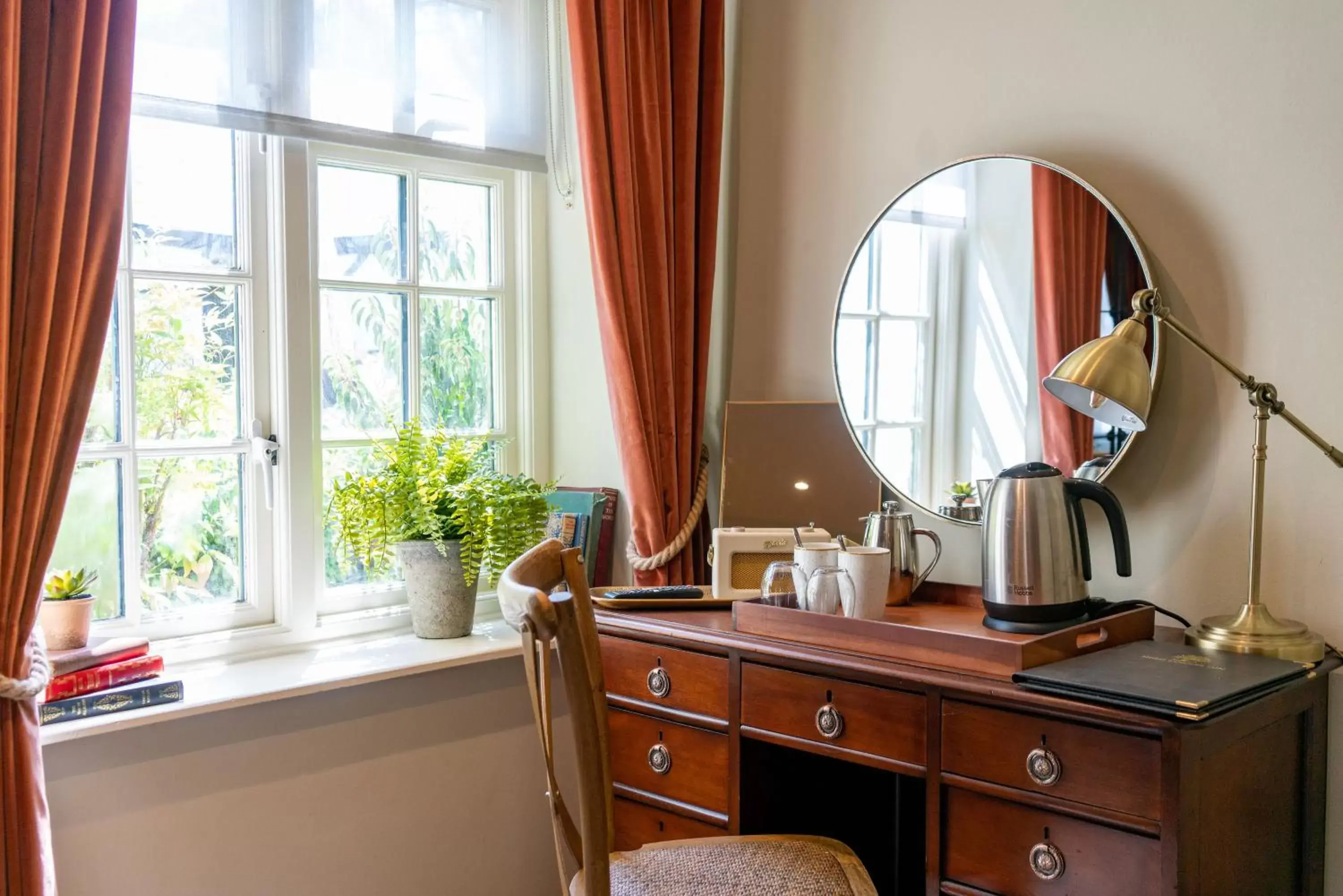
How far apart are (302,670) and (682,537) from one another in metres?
0.79

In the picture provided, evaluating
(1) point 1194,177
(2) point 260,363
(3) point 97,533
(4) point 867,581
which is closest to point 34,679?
(3) point 97,533

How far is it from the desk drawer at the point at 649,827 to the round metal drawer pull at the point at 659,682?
20 cm

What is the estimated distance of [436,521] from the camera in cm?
222

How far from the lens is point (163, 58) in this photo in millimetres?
1949

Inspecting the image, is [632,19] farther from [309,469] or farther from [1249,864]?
[1249,864]

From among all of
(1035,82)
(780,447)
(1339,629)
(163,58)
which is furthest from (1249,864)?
(163,58)

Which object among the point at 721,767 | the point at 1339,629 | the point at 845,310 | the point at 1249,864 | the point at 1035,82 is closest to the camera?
the point at 1249,864

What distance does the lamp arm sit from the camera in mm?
1536

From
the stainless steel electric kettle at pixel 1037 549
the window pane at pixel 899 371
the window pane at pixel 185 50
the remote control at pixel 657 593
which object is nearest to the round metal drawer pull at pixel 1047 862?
the stainless steel electric kettle at pixel 1037 549

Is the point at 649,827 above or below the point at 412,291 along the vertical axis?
below

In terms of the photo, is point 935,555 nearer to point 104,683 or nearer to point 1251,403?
point 1251,403

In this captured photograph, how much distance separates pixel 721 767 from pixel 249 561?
3.43ft

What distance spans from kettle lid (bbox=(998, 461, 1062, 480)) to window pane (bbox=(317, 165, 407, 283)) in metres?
1.39

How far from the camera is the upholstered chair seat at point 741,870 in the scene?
1.52 metres
